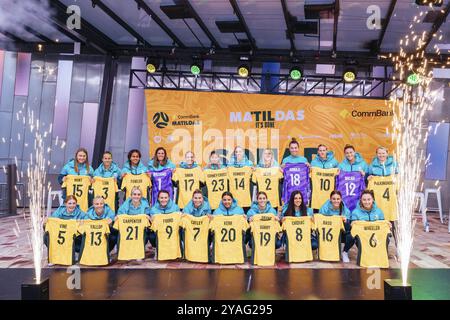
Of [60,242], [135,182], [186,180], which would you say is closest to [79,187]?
[135,182]

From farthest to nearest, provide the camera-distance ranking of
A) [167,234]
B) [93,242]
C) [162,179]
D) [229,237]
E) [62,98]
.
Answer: [62,98]
[162,179]
[167,234]
[229,237]
[93,242]

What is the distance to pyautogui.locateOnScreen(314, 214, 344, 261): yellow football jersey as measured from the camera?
5.79 meters

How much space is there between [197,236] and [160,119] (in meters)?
6.00

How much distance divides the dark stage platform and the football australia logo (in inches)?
246

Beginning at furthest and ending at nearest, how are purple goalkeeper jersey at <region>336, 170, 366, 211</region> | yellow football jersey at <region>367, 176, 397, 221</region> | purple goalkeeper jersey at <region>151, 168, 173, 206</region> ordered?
purple goalkeeper jersey at <region>151, 168, 173, 206</region> → purple goalkeeper jersey at <region>336, 170, 366, 211</region> → yellow football jersey at <region>367, 176, 397, 221</region>

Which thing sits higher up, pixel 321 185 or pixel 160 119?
pixel 160 119

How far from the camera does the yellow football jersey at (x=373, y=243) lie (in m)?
5.59

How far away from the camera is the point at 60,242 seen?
564cm

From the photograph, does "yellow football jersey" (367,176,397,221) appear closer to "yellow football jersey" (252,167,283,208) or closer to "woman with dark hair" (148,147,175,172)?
"yellow football jersey" (252,167,283,208)

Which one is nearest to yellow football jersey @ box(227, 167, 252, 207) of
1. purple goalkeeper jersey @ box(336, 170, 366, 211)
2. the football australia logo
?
purple goalkeeper jersey @ box(336, 170, 366, 211)

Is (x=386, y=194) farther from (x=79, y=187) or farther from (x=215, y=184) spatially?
(x=79, y=187)

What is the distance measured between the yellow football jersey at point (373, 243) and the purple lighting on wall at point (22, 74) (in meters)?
10.9

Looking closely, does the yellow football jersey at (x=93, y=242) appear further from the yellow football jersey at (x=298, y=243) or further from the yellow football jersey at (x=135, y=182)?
the yellow football jersey at (x=298, y=243)
